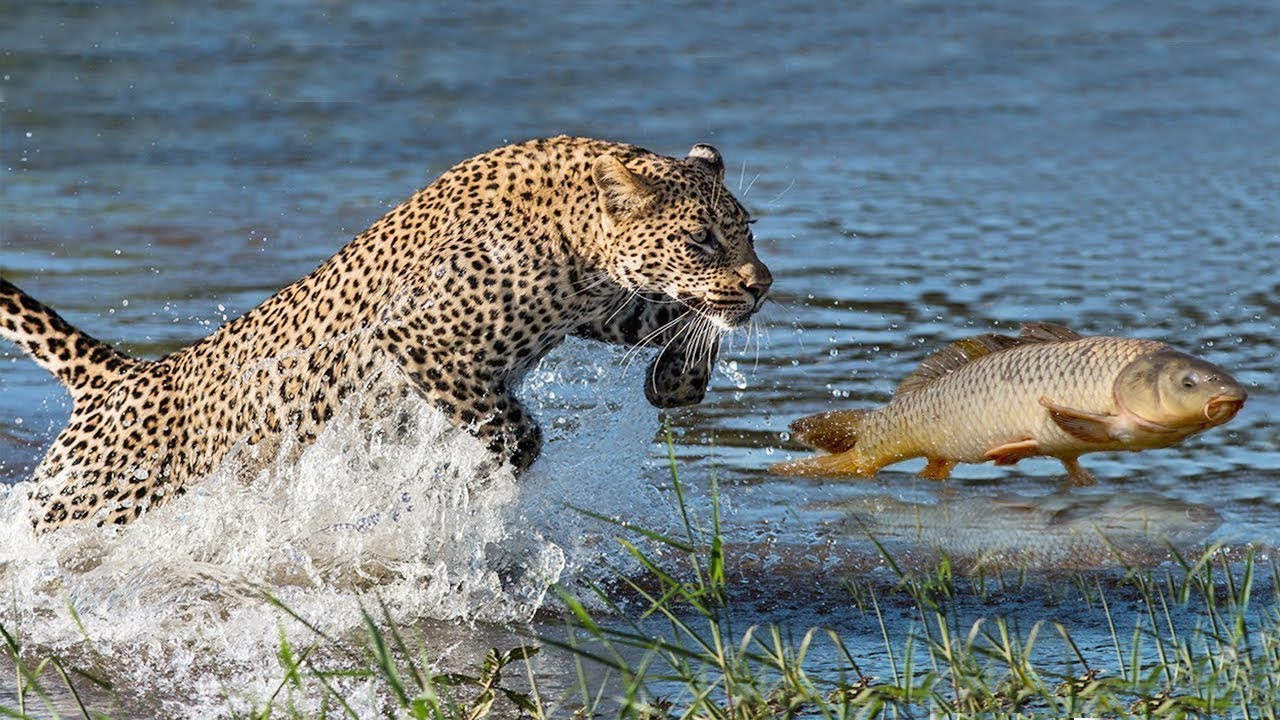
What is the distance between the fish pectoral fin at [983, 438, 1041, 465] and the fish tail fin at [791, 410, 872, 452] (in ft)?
1.47

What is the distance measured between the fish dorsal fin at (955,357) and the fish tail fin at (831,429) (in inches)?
7.1

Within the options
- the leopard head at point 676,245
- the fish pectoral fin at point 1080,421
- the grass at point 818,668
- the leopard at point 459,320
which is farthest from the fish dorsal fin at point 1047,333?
the leopard head at point 676,245

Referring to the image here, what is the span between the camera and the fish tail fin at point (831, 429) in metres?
7.27

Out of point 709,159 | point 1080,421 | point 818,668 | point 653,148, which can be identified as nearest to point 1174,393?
point 1080,421

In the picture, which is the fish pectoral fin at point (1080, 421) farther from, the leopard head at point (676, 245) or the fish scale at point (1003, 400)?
the leopard head at point (676, 245)

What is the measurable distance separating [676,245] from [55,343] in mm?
1981

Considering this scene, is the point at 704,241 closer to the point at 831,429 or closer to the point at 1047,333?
the point at 831,429

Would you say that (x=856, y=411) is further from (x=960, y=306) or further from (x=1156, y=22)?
(x=1156, y=22)

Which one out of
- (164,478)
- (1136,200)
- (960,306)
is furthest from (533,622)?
(1136,200)

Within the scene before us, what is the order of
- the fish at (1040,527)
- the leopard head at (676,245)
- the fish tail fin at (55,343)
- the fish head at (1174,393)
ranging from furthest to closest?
the fish head at (1174,393), the fish tail fin at (55,343), the fish at (1040,527), the leopard head at (676,245)

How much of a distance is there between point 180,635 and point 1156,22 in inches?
596

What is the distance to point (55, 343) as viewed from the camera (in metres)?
6.43

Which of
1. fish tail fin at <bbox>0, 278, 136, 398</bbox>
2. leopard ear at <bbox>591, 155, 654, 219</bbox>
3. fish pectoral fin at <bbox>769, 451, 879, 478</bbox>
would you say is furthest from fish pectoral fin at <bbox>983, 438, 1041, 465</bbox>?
fish tail fin at <bbox>0, 278, 136, 398</bbox>

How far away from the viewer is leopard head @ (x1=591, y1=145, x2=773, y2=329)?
566 cm
